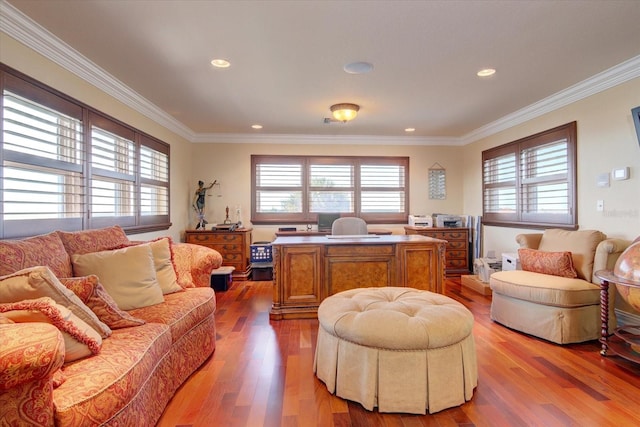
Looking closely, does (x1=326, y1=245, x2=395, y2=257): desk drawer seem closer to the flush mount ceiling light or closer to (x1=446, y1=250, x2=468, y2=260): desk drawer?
the flush mount ceiling light

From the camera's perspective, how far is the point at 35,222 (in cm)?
237

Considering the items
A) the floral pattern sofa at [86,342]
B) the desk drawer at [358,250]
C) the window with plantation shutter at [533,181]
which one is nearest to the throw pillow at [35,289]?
the floral pattern sofa at [86,342]

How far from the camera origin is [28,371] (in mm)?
1015

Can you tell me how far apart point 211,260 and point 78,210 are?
1265mm

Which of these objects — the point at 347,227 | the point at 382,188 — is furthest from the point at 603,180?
the point at 382,188

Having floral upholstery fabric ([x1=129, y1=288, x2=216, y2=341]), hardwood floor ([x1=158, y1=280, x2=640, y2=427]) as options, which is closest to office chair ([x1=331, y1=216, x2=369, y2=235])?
hardwood floor ([x1=158, y1=280, x2=640, y2=427])

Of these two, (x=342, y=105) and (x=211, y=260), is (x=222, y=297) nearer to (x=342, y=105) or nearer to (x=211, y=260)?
(x=211, y=260)

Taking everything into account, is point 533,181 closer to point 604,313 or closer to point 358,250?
point 604,313

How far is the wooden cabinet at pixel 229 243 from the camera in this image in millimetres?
4926

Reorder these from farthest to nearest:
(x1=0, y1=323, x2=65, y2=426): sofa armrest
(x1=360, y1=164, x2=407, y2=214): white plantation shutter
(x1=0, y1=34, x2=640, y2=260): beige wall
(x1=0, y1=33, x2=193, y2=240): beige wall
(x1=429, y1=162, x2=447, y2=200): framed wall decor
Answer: (x1=429, y1=162, x2=447, y2=200): framed wall decor
(x1=360, y1=164, x2=407, y2=214): white plantation shutter
(x1=0, y1=34, x2=640, y2=260): beige wall
(x1=0, y1=33, x2=193, y2=240): beige wall
(x1=0, y1=323, x2=65, y2=426): sofa armrest

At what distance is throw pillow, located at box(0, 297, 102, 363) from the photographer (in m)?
1.25

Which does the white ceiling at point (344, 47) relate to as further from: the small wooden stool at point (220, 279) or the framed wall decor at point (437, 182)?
the small wooden stool at point (220, 279)

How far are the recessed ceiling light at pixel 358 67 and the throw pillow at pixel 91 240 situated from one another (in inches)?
94.5

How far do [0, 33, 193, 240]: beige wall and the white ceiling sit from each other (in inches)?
9.4
